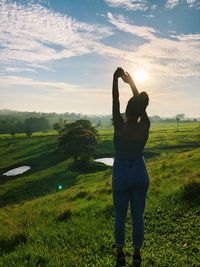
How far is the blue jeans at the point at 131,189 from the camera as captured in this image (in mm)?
5922

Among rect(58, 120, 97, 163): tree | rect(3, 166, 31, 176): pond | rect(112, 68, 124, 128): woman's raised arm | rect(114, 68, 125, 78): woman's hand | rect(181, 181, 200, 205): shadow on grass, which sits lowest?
rect(3, 166, 31, 176): pond

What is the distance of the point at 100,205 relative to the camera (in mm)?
12297

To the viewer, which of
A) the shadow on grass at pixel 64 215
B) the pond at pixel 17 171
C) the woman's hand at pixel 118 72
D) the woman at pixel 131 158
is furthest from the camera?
the pond at pixel 17 171

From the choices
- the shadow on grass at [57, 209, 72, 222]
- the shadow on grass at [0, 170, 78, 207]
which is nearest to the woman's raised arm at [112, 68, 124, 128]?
the shadow on grass at [57, 209, 72, 222]

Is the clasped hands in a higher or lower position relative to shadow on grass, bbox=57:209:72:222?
higher

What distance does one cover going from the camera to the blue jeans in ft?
19.4

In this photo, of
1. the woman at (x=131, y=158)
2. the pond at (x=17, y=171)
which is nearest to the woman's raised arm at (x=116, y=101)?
the woman at (x=131, y=158)

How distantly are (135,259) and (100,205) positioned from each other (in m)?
5.93

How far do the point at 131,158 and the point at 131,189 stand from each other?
22.6 inches

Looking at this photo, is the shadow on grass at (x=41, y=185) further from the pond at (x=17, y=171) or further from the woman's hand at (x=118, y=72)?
the woman's hand at (x=118, y=72)

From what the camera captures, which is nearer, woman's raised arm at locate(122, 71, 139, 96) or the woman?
the woman

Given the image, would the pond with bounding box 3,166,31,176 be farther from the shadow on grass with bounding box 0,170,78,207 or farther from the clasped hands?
the clasped hands

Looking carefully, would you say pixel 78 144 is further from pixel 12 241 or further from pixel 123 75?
pixel 123 75

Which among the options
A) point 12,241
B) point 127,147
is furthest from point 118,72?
point 12,241
